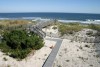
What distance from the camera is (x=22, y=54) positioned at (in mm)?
14586

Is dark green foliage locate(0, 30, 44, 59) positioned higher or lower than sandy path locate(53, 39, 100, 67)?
higher

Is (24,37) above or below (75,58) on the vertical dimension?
above

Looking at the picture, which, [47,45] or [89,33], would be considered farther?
[89,33]

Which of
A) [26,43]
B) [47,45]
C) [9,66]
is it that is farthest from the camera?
[47,45]

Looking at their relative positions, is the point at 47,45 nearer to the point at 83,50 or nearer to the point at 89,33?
the point at 83,50

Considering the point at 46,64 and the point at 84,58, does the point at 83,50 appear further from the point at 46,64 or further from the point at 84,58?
the point at 46,64

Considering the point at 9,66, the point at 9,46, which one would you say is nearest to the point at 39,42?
the point at 9,46

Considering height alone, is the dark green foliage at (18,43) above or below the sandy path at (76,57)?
above

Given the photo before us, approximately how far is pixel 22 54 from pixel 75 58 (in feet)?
14.3

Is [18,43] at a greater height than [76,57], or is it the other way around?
[18,43]

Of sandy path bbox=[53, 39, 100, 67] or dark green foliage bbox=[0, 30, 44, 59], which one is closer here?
sandy path bbox=[53, 39, 100, 67]

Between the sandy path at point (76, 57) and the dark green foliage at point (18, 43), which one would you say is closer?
the sandy path at point (76, 57)

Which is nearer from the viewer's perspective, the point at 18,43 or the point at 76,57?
the point at 76,57

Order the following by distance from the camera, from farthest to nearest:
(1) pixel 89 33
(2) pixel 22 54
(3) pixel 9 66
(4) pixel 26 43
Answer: (1) pixel 89 33, (4) pixel 26 43, (2) pixel 22 54, (3) pixel 9 66
